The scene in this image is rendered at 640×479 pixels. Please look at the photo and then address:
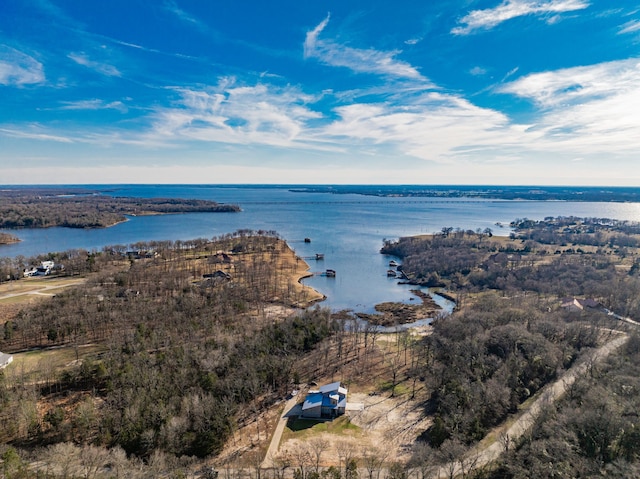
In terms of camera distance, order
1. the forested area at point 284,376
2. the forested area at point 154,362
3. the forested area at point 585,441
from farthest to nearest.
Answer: the forested area at point 154,362 < the forested area at point 284,376 < the forested area at point 585,441

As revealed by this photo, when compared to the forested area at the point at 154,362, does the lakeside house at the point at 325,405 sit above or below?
below

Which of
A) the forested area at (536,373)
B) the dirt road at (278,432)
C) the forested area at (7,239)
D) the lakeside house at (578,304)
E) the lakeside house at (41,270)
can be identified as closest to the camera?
the forested area at (536,373)

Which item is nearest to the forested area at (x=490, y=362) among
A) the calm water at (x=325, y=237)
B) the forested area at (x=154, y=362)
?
the forested area at (x=154, y=362)

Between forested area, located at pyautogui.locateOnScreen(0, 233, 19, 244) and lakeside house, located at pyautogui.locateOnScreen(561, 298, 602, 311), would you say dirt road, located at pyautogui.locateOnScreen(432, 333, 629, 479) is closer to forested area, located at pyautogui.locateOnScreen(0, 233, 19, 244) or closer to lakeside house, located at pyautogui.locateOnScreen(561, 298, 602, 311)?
lakeside house, located at pyautogui.locateOnScreen(561, 298, 602, 311)

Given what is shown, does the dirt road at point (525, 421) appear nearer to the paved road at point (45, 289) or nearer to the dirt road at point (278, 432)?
the dirt road at point (278, 432)

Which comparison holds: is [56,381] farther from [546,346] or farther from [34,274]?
[34,274]

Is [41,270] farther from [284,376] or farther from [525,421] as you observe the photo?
[525,421]

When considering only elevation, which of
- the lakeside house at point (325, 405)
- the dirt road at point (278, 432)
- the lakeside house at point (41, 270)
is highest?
the lakeside house at point (41, 270)

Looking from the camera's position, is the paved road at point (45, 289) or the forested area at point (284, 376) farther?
the paved road at point (45, 289)
